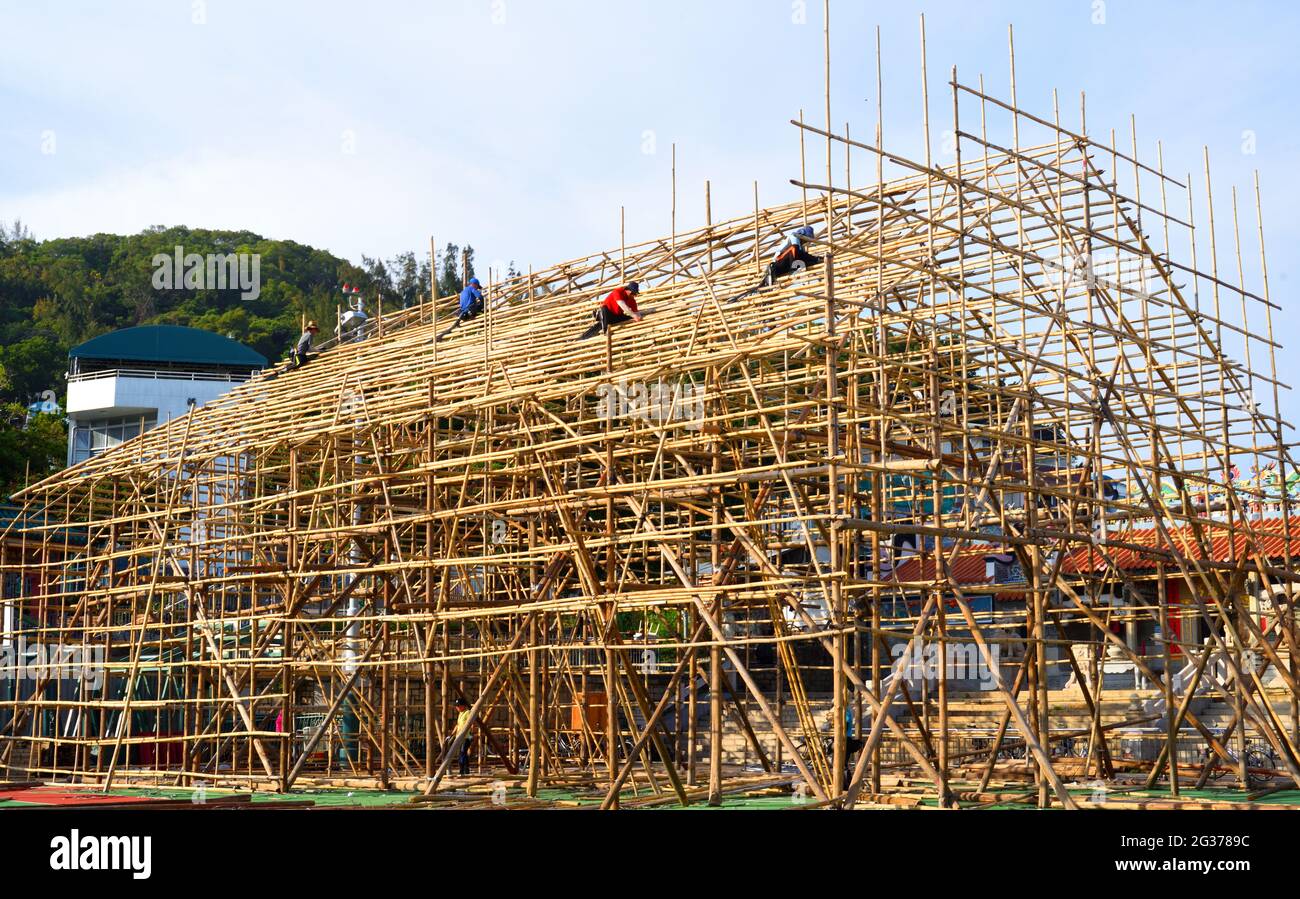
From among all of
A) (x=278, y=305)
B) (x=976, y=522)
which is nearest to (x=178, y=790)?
(x=976, y=522)

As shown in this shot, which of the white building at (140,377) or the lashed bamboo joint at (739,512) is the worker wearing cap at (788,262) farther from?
the white building at (140,377)

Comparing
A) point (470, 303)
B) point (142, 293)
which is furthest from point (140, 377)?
point (470, 303)

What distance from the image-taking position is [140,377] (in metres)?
58.5

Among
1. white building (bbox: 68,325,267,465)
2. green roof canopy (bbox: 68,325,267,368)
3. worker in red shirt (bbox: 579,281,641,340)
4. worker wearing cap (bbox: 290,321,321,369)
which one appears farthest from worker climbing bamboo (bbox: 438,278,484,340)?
green roof canopy (bbox: 68,325,267,368)

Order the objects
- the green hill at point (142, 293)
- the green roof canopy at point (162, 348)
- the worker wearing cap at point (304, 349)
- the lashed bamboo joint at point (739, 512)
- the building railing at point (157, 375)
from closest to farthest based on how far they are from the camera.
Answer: the lashed bamboo joint at point (739, 512) < the worker wearing cap at point (304, 349) < the building railing at point (157, 375) < the green roof canopy at point (162, 348) < the green hill at point (142, 293)

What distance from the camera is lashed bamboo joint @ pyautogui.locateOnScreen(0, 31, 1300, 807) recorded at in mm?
17859

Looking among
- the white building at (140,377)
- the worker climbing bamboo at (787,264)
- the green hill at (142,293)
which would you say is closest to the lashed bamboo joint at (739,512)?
the worker climbing bamboo at (787,264)

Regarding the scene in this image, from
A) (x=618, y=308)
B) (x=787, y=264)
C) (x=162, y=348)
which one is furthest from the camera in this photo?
(x=162, y=348)

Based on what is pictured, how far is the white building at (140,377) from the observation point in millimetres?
58219

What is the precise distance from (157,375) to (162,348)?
69.3 inches

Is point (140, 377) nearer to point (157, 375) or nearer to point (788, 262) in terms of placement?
point (157, 375)

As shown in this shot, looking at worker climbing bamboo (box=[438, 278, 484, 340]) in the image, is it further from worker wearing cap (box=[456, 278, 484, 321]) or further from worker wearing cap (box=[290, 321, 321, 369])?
worker wearing cap (box=[290, 321, 321, 369])
